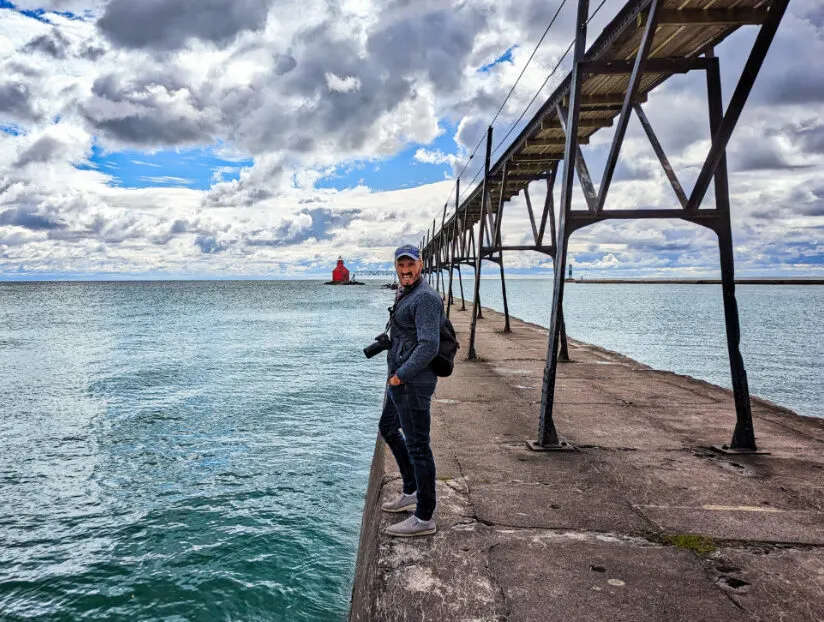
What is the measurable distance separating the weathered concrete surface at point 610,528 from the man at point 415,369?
0.27 m

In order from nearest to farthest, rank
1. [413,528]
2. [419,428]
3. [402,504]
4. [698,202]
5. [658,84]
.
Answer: [419,428] → [413,528] → [402,504] → [698,202] → [658,84]

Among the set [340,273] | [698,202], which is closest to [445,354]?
[698,202]

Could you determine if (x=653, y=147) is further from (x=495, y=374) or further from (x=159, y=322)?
(x=159, y=322)

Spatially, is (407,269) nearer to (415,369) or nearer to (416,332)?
(416,332)

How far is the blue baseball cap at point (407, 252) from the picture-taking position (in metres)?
3.52

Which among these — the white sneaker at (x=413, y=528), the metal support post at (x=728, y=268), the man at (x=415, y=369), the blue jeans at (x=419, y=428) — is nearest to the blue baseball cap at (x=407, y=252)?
the man at (x=415, y=369)

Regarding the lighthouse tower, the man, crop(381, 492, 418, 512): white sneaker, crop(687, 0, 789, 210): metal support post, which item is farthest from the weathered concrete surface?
the lighthouse tower

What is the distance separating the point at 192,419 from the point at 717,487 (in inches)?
393

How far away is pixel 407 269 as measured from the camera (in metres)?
3.55

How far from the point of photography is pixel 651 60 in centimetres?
559

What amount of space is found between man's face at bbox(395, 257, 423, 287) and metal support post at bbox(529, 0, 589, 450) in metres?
2.61

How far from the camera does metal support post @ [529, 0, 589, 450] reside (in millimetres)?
5777

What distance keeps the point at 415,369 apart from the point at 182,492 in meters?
5.57

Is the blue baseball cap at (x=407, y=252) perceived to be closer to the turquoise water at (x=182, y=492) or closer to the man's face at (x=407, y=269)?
the man's face at (x=407, y=269)
